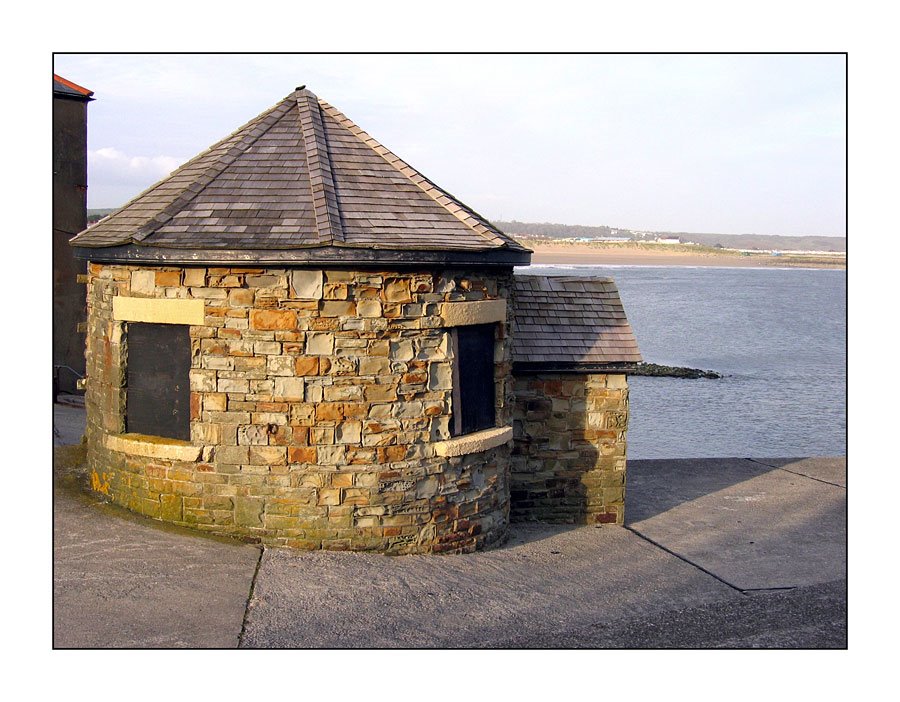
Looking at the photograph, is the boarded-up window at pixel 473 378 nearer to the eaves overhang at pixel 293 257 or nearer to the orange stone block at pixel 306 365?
the eaves overhang at pixel 293 257

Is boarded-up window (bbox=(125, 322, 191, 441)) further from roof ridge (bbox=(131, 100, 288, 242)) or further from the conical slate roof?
roof ridge (bbox=(131, 100, 288, 242))

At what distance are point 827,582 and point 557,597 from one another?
10.1ft

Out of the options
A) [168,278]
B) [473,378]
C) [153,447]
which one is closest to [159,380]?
[153,447]

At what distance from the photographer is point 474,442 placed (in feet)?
35.3

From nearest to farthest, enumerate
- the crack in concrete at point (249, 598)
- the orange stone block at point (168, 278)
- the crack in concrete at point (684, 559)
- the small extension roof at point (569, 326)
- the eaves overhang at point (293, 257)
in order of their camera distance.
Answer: the crack in concrete at point (249, 598), the eaves overhang at point (293, 257), the orange stone block at point (168, 278), the crack in concrete at point (684, 559), the small extension roof at point (569, 326)

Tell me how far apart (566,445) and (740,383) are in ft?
92.5

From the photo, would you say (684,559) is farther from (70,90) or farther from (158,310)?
(70,90)

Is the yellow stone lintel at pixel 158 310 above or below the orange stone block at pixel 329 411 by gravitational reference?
above

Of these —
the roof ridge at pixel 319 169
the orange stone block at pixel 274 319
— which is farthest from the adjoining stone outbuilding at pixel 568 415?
the orange stone block at pixel 274 319

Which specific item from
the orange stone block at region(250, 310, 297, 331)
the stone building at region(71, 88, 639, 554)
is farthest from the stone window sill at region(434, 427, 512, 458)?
the orange stone block at region(250, 310, 297, 331)

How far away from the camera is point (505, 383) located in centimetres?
1152

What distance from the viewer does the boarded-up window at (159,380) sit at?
10336mm

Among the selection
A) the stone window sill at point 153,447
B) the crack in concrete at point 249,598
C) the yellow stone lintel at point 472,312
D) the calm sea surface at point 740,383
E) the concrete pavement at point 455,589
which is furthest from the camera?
the calm sea surface at point 740,383

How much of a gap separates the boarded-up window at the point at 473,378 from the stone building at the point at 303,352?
0.07 feet
